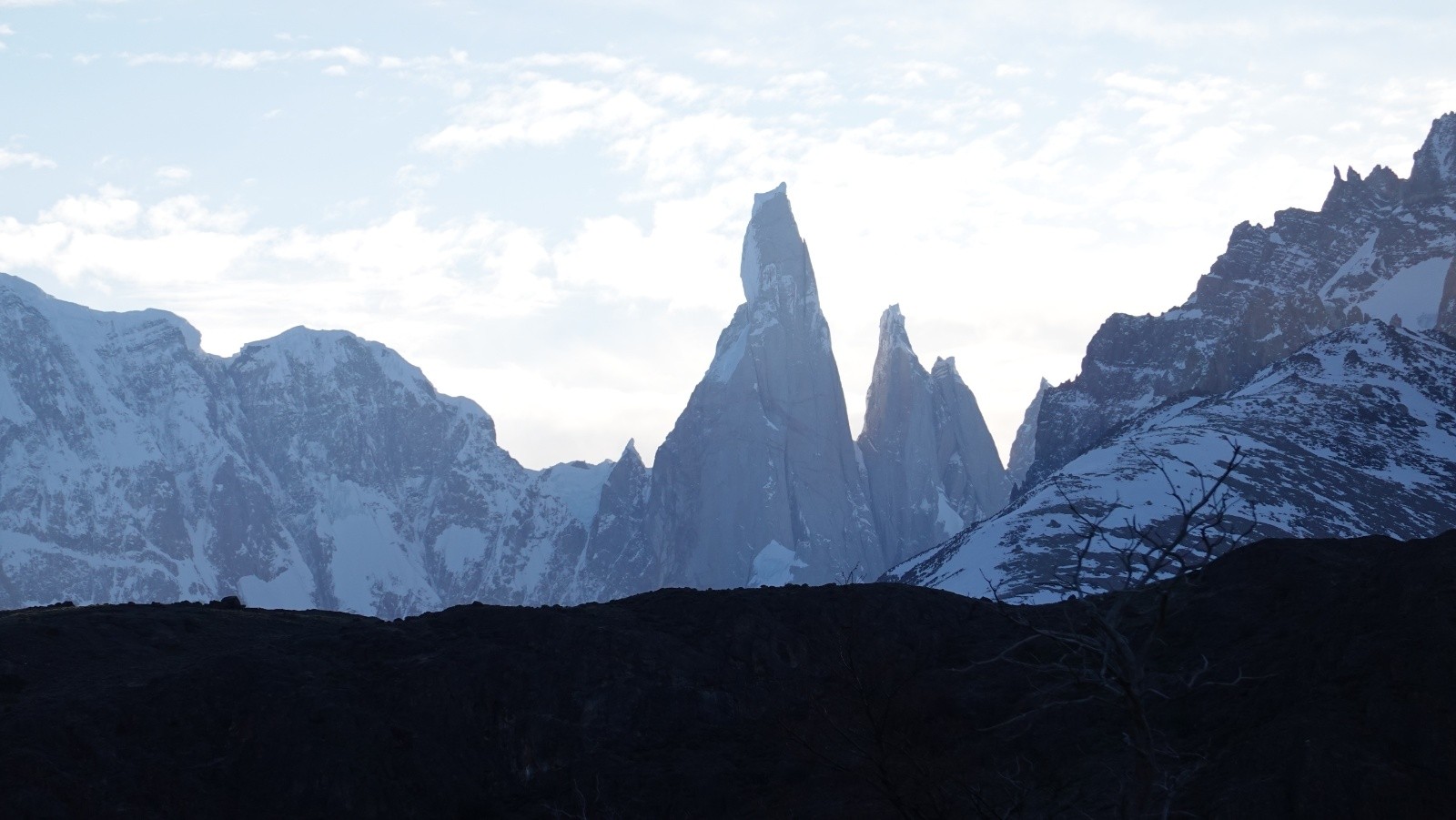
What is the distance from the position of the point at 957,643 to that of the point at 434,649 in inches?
999

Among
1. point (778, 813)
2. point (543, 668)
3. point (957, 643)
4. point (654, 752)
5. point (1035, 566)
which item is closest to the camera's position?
point (778, 813)

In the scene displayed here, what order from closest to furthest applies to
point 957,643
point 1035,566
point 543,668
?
1. point 543,668
2. point 957,643
3. point 1035,566

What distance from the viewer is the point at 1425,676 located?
168ft

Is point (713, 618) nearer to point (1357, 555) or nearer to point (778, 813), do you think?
point (778, 813)

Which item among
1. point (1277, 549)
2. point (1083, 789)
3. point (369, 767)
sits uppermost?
point (1277, 549)

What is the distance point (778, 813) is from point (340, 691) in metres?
21.2

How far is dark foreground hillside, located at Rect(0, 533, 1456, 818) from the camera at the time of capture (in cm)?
5059

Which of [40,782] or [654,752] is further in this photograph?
[654,752]

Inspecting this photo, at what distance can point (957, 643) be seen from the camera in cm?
7506

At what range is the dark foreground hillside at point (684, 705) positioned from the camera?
5059cm

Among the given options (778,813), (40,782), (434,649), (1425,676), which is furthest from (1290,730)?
(40,782)

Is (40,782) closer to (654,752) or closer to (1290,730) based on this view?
(654,752)

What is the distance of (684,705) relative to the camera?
6975 cm

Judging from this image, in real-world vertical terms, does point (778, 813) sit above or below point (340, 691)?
below
